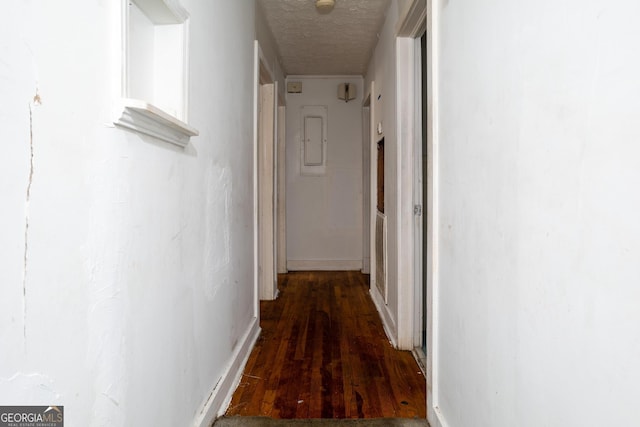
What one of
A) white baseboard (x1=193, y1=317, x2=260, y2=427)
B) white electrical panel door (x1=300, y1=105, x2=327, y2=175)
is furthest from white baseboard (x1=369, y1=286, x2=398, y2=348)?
white electrical panel door (x1=300, y1=105, x2=327, y2=175)

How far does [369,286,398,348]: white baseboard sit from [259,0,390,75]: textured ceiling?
7.65 ft

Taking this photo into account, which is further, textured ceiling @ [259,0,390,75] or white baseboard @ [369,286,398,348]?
textured ceiling @ [259,0,390,75]

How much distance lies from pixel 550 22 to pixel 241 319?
2.20 m

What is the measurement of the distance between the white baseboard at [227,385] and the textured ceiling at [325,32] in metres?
2.43

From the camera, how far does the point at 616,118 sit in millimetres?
692

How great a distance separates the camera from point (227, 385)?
2105 millimetres

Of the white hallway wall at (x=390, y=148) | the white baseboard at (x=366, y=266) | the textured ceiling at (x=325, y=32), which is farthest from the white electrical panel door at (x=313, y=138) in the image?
the white hallway wall at (x=390, y=148)

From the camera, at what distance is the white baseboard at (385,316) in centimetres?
290

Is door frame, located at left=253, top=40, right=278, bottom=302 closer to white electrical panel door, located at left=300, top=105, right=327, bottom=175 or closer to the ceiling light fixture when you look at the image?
the ceiling light fixture

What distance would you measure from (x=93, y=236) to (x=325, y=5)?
264 cm

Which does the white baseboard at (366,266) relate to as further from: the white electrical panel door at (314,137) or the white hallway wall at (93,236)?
the white hallway wall at (93,236)

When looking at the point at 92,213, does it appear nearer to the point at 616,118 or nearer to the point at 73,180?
the point at 73,180

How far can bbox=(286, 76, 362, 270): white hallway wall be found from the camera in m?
5.34

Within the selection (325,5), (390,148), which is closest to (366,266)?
(390,148)
